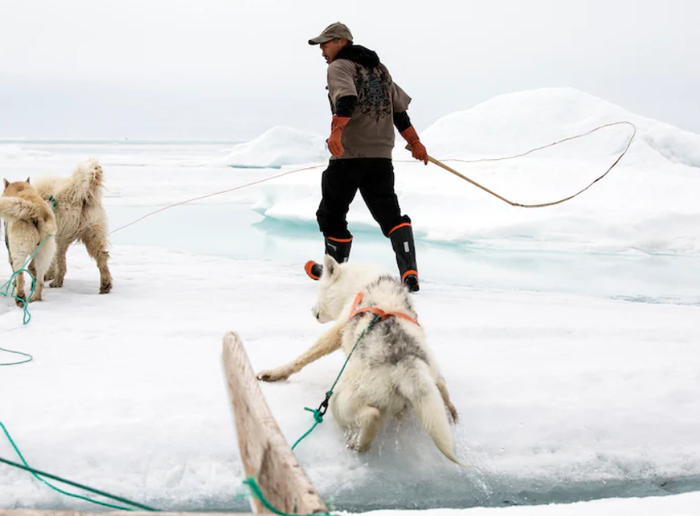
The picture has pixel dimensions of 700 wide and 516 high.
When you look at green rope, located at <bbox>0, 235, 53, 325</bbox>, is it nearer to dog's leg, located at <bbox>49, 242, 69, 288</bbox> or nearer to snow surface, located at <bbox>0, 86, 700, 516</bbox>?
snow surface, located at <bbox>0, 86, 700, 516</bbox>

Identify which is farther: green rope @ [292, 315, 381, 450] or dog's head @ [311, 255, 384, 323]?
dog's head @ [311, 255, 384, 323]

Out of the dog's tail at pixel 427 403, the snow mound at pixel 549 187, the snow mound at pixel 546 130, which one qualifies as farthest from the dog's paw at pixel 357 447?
the snow mound at pixel 546 130

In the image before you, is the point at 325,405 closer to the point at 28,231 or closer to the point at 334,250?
the point at 334,250

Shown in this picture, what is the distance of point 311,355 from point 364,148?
2.00 meters

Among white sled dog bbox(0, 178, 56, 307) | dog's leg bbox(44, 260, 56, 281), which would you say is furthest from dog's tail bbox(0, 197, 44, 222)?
dog's leg bbox(44, 260, 56, 281)

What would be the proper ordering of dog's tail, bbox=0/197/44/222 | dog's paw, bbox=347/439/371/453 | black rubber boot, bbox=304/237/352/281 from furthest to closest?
black rubber boot, bbox=304/237/352/281
dog's tail, bbox=0/197/44/222
dog's paw, bbox=347/439/371/453

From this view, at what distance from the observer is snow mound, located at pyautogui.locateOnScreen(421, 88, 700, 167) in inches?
475

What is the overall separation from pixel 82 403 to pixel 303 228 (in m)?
8.44

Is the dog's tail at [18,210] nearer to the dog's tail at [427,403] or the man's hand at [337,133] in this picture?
the man's hand at [337,133]

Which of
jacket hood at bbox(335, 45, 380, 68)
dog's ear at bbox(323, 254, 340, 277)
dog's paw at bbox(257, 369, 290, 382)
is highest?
jacket hood at bbox(335, 45, 380, 68)

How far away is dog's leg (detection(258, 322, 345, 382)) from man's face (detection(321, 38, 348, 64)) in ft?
7.73

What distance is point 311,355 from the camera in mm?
2512

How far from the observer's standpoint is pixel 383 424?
83.9 inches

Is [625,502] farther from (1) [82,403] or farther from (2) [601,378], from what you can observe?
(1) [82,403]
